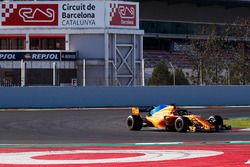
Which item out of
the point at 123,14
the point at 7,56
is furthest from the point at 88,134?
the point at 123,14

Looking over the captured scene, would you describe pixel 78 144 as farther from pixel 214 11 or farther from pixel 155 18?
pixel 214 11

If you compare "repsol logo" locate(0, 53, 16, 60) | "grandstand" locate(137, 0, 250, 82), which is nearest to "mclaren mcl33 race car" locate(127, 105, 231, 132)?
"repsol logo" locate(0, 53, 16, 60)

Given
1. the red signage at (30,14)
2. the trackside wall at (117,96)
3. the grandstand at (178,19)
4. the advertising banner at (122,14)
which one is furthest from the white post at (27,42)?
the grandstand at (178,19)

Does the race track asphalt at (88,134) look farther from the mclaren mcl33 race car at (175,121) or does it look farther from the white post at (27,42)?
the white post at (27,42)

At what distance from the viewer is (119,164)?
1070 cm

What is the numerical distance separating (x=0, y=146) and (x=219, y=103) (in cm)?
2538

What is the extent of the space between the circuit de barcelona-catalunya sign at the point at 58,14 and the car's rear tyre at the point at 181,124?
27.0 meters

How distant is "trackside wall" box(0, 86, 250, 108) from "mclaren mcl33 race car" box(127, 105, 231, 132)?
53.1 ft

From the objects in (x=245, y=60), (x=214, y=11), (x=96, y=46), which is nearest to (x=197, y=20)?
(x=214, y=11)

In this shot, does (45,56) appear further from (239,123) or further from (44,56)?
(239,123)

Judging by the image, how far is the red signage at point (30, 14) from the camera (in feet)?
149

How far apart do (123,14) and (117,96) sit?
34.4ft

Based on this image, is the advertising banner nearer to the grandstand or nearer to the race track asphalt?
the grandstand

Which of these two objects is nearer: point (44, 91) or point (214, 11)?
point (44, 91)
